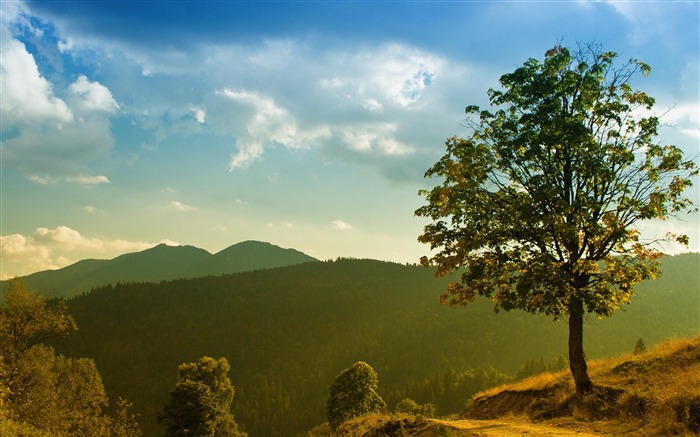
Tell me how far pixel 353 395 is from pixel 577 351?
4777 centimetres

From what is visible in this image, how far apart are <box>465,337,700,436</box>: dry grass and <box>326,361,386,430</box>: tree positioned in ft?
129

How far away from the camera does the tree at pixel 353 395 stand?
201 ft

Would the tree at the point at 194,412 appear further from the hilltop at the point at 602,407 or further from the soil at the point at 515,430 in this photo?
the soil at the point at 515,430

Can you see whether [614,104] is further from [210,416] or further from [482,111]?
[210,416]

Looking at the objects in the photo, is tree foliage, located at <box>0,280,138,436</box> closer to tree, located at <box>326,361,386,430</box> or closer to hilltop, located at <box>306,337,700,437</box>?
hilltop, located at <box>306,337,700,437</box>

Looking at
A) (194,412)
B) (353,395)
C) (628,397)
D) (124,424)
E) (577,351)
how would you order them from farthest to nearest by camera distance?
(353,395)
(194,412)
(124,424)
(577,351)
(628,397)

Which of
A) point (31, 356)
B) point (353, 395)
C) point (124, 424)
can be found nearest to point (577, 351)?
point (31, 356)

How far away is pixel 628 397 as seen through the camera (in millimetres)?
16688

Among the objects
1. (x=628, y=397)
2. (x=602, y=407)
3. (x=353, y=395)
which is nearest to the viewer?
(x=628, y=397)

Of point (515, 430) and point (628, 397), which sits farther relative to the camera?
point (628, 397)

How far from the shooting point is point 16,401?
34.5m

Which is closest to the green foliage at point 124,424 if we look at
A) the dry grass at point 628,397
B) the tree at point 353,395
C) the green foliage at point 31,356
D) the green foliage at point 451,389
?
the green foliage at point 31,356

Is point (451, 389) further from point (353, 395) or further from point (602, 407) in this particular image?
point (602, 407)

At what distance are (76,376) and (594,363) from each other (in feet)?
173
